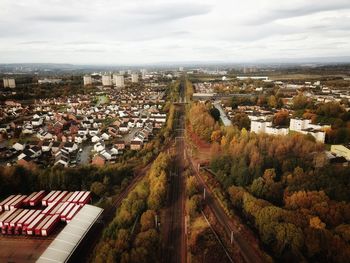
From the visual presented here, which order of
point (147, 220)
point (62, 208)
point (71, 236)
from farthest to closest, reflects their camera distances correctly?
point (62, 208) → point (147, 220) → point (71, 236)

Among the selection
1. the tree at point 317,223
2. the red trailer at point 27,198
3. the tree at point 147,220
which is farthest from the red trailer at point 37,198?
the tree at point 317,223

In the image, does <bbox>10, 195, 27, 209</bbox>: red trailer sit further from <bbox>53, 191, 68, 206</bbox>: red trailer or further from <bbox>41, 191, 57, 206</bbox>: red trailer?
<bbox>53, 191, 68, 206</bbox>: red trailer

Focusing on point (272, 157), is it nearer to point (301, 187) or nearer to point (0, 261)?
point (301, 187)

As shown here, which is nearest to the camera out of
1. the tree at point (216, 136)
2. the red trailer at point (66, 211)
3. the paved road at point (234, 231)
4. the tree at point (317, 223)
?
the paved road at point (234, 231)

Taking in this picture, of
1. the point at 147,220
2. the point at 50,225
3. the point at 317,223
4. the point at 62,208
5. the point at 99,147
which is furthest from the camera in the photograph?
the point at 99,147

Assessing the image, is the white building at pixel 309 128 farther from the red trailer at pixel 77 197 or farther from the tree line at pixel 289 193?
the red trailer at pixel 77 197

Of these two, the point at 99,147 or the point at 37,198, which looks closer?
the point at 37,198

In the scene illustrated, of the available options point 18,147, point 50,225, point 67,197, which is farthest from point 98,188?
point 18,147

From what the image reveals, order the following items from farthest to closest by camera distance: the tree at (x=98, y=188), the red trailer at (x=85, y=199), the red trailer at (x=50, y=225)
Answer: the tree at (x=98, y=188) < the red trailer at (x=85, y=199) < the red trailer at (x=50, y=225)

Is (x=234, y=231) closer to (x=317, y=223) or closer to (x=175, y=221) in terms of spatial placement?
(x=175, y=221)
